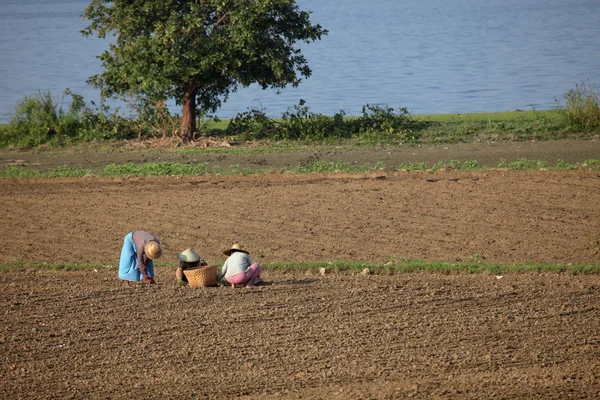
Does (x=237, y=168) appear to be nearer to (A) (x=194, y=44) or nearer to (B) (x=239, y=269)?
(A) (x=194, y=44)

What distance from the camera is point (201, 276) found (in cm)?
1148

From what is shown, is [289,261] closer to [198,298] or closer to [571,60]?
[198,298]

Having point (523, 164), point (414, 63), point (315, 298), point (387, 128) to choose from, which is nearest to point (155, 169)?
point (387, 128)

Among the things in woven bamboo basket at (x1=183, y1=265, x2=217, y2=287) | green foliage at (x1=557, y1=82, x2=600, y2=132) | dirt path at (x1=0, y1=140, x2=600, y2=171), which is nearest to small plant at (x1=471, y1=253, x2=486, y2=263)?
woven bamboo basket at (x1=183, y1=265, x2=217, y2=287)

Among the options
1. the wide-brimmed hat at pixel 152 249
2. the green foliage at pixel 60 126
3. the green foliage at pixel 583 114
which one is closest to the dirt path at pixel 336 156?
the green foliage at pixel 60 126

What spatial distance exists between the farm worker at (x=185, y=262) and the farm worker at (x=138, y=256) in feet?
0.99

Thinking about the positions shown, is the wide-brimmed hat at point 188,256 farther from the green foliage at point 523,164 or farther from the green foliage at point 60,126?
the green foliage at point 60,126

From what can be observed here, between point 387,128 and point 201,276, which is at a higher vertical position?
point 387,128

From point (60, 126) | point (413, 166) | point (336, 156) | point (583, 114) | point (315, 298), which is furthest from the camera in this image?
point (60, 126)

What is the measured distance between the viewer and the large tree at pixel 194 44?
2064cm

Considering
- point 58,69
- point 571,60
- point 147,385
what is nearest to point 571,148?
point 147,385

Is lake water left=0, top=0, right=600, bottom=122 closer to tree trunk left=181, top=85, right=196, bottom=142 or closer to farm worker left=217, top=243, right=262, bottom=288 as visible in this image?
tree trunk left=181, top=85, right=196, bottom=142

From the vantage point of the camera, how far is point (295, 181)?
58.4ft

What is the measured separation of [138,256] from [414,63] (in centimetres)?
4118
